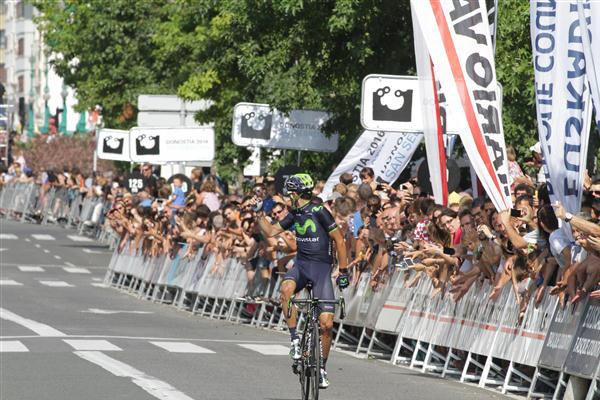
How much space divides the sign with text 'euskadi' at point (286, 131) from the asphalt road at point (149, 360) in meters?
3.12

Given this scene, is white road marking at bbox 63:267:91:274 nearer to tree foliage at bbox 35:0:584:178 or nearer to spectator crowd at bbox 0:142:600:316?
tree foliage at bbox 35:0:584:178

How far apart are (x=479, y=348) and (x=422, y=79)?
3451 mm

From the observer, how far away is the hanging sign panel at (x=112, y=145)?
154ft

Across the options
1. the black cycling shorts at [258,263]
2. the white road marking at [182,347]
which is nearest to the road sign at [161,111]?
the black cycling shorts at [258,263]

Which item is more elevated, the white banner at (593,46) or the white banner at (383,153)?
the white banner at (593,46)

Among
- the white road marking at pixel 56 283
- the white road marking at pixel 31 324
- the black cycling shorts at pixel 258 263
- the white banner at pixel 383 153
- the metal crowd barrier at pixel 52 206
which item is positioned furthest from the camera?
the metal crowd barrier at pixel 52 206

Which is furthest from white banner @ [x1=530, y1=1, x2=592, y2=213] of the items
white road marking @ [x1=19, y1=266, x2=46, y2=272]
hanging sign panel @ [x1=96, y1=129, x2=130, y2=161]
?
hanging sign panel @ [x1=96, y1=129, x2=130, y2=161]

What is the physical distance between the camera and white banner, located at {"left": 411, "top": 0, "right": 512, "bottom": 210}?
18.9 meters

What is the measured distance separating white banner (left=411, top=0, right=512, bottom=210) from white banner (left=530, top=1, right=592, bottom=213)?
2.28m

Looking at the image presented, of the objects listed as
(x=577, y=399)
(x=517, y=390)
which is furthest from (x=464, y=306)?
(x=577, y=399)

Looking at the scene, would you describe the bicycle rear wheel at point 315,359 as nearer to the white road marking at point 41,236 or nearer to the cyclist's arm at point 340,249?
the cyclist's arm at point 340,249

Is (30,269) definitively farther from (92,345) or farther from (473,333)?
(473,333)

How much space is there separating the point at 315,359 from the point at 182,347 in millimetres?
5881

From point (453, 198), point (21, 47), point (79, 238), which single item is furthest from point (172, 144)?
point (21, 47)
